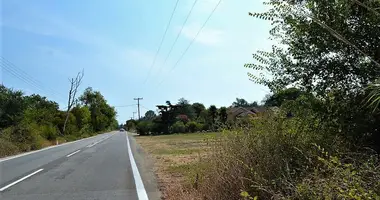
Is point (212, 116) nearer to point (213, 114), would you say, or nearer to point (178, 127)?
point (213, 114)

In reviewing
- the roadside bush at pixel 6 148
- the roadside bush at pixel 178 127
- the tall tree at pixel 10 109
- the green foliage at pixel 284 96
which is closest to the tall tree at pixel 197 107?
the roadside bush at pixel 178 127

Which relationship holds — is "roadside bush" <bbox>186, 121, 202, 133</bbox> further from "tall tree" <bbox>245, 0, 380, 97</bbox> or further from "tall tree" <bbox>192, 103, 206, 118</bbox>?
"tall tree" <bbox>245, 0, 380, 97</bbox>

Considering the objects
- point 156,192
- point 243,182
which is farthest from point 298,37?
point 156,192

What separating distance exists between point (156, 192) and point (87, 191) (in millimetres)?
1749

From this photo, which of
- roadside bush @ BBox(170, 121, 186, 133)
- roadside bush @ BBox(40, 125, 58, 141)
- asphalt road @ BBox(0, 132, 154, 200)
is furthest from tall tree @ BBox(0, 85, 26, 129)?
roadside bush @ BBox(170, 121, 186, 133)

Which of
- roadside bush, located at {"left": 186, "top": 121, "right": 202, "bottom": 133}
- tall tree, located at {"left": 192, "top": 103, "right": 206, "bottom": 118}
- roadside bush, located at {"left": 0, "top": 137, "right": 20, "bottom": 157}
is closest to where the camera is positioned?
roadside bush, located at {"left": 0, "top": 137, "right": 20, "bottom": 157}

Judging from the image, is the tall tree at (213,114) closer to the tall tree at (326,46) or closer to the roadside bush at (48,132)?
the tall tree at (326,46)

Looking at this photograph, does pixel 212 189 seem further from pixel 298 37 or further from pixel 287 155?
pixel 298 37

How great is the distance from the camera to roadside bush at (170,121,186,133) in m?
71.6

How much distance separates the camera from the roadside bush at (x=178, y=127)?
71.6 meters

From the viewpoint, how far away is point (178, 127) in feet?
237

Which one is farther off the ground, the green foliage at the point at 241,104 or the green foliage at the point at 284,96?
the green foliage at the point at 241,104

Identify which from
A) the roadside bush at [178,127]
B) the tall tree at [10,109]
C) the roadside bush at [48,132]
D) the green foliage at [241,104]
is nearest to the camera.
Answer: the tall tree at [10,109]

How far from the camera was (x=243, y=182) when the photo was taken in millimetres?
5965
